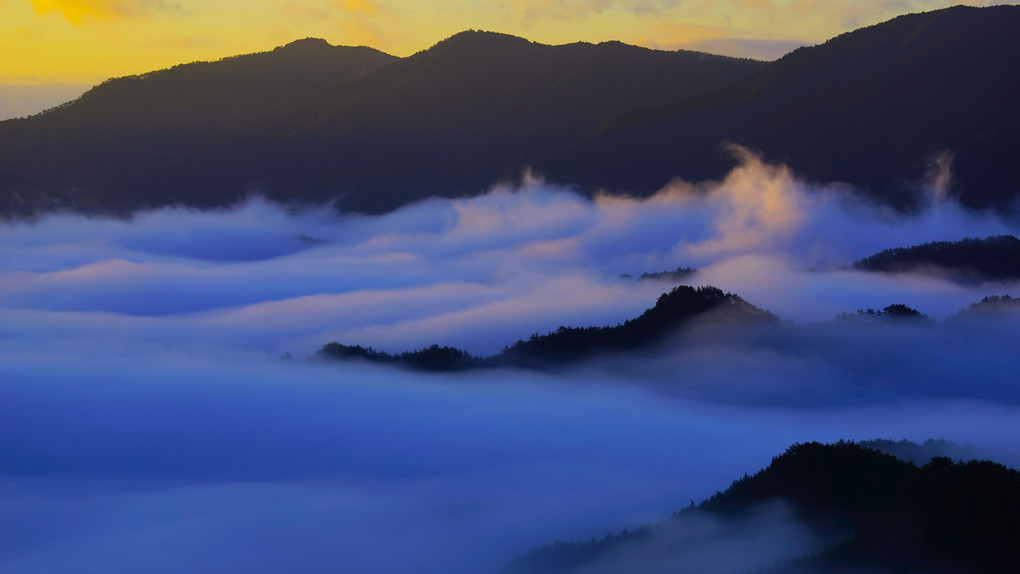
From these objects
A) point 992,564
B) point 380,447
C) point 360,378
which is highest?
point 360,378

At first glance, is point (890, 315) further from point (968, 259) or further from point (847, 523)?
point (847, 523)

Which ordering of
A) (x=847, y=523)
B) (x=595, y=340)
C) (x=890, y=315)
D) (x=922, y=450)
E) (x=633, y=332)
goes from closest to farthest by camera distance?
(x=847, y=523), (x=922, y=450), (x=595, y=340), (x=633, y=332), (x=890, y=315)

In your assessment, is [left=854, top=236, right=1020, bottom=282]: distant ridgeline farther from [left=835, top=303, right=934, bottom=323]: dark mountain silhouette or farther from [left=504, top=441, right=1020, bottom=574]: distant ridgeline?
[left=504, top=441, right=1020, bottom=574]: distant ridgeline

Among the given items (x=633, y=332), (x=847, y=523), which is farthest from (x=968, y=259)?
(x=847, y=523)

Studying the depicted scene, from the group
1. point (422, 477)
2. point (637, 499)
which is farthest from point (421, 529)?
point (422, 477)

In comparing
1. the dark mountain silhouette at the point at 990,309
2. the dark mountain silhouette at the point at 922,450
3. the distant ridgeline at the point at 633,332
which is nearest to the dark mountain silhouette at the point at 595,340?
the distant ridgeline at the point at 633,332

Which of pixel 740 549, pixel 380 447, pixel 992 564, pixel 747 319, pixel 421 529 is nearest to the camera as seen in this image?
pixel 992 564

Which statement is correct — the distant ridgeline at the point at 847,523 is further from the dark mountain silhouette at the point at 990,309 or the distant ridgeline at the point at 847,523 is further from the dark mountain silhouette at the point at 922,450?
the dark mountain silhouette at the point at 990,309

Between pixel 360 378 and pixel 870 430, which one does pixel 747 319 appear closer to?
pixel 870 430
